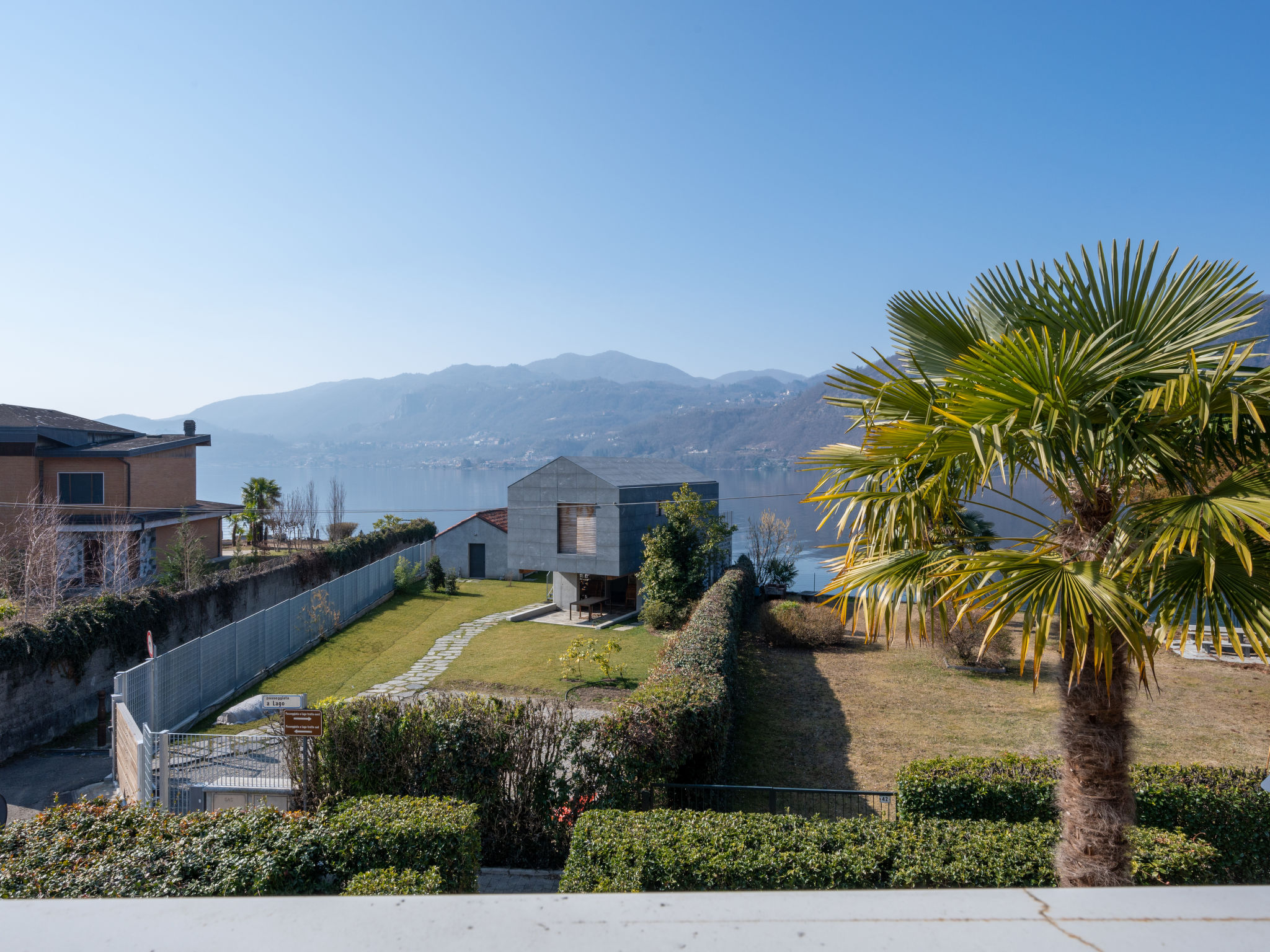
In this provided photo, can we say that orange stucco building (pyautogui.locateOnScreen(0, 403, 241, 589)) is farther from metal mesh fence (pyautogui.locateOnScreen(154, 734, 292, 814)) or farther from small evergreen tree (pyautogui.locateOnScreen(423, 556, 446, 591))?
metal mesh fence (pyautogui.locateOnScreen(154, 734, 292, 814))

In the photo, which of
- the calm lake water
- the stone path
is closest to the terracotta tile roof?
the stone path

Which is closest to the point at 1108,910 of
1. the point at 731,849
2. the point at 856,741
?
the point at 731,849

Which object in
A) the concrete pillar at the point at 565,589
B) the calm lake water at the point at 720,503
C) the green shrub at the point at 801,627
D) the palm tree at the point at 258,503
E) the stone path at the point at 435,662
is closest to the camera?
the stone path at the point at 435,662

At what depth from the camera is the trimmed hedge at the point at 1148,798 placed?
7984 millimetres

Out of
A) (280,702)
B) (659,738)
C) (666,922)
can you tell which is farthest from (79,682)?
(666,922)

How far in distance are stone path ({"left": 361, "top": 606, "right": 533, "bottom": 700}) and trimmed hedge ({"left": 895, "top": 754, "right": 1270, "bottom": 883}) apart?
27.9 ft

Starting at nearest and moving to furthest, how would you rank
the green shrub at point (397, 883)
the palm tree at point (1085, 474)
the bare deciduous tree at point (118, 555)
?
the palm tree at point (1085, 474), the green shrub at point (397, 883), the bare deciduous tree at point (118, 555)

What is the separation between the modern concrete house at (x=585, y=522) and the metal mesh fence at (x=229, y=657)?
620cm

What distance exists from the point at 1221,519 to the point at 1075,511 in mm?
1067

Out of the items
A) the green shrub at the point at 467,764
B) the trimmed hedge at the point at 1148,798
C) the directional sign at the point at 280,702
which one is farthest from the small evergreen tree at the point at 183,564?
the trimmed hedge at the point at 1148,798

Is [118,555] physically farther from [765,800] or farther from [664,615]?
[765,800]

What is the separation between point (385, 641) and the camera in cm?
2195

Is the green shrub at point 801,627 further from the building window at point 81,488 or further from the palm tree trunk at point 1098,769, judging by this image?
the building window at point 81,488

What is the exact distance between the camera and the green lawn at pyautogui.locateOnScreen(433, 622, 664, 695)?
56.3ft
